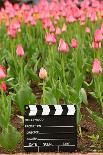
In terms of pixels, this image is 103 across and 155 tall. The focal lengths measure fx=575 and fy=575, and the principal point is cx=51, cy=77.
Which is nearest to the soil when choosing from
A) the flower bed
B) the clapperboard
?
the flower bed

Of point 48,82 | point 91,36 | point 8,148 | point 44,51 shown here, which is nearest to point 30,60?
Answer: point 44,51

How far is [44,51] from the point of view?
257 inches

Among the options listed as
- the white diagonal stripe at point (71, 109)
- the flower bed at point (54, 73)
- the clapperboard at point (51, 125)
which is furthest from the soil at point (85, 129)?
the white diagonal stripe at point (71, 109)

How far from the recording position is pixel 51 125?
400 cm

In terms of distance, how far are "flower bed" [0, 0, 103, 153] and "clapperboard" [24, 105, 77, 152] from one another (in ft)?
0.39

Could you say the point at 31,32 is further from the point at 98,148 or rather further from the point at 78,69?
the point at 98,148

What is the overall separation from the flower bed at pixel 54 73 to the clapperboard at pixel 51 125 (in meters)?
0.12

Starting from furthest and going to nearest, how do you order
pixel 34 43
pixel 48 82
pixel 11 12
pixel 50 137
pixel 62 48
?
pixel 11 12, pixel 34 43, pixel 48 82, pixel 62 48, pixel 50 137

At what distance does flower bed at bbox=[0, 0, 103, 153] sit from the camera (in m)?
4.38

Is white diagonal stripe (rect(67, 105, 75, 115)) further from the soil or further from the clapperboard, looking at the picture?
the soil

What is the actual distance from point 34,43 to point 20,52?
1.99 metres

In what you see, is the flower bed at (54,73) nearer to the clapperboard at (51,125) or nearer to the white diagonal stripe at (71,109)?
the clapperboard at (51,125)

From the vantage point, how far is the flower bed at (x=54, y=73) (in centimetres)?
438

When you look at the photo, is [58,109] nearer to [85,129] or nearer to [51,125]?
→ [51,125]
